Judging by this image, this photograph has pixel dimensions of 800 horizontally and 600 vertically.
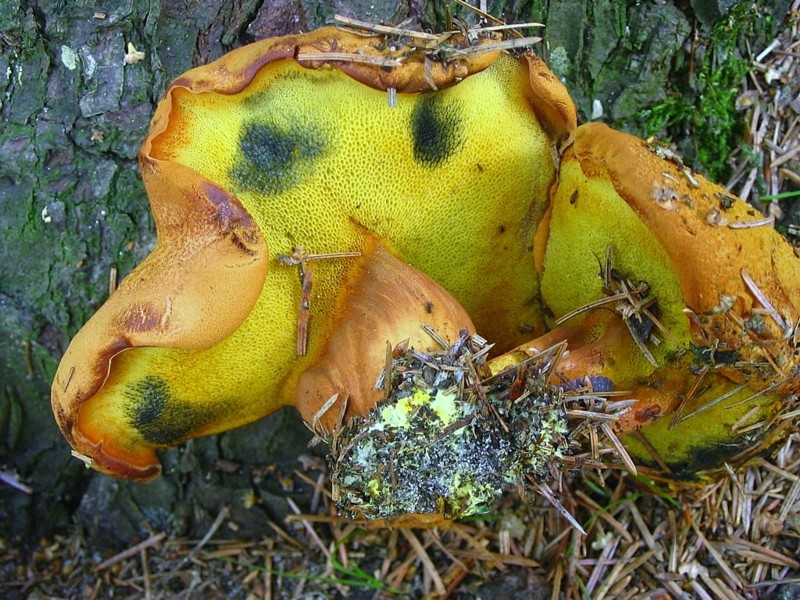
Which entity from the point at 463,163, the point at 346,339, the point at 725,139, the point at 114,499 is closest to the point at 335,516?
the point at 114,499

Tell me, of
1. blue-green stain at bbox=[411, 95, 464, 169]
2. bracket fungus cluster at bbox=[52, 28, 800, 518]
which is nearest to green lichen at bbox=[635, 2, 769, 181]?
bracket fungus cluster at bbox=[52, 28, 800, 518]

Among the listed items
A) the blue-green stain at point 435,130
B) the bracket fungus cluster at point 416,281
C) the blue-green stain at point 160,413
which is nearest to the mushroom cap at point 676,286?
the bracket fungus cluster at point 416,281

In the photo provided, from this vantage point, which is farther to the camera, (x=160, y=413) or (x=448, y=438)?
(x=160, y=413)

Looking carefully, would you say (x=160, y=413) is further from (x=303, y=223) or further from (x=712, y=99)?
(x=712, y=99)

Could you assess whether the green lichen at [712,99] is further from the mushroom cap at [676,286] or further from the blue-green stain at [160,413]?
the blue-green stain at [160,413]

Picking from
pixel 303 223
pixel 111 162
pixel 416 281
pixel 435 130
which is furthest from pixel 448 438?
pixel 111 162

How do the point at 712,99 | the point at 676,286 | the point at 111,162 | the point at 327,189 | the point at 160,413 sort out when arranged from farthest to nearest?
the point at 712,99
the point at 111,162
the point at 160,413
the point at 327,189
the point at 676,286

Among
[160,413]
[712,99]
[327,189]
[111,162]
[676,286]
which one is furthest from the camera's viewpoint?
[712,99]

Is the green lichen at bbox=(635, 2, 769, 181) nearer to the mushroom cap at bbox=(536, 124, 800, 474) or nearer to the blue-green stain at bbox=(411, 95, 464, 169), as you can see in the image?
the mushroom cap at bbox=(536, 124, 800, 474)
